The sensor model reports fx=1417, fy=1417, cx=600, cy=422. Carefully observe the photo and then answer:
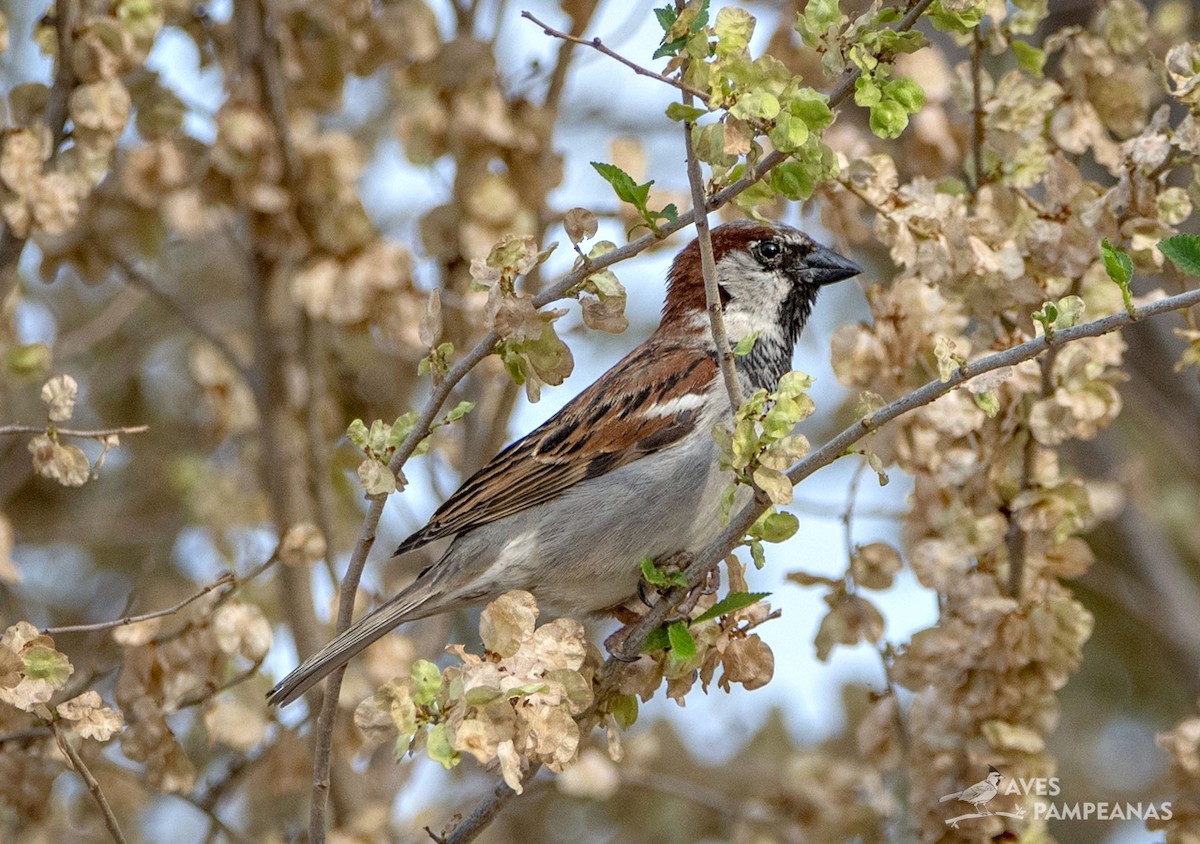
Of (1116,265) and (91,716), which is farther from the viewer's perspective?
(91,716)

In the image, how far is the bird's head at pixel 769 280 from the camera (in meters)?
3.41

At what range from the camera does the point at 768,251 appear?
11.4 feet

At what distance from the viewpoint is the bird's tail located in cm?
262

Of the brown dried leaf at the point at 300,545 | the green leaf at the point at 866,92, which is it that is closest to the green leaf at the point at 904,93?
the green leaf at the point at 866,92

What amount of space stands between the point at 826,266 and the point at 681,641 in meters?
1.45

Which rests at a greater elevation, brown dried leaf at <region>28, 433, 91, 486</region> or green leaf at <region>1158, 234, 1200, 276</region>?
brown dried leaf at <region>28, 433, 91, 486</region>

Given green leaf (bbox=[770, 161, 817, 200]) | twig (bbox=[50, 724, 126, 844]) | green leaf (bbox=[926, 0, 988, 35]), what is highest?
green leaf (bbox=[926, 0, 988, 35])

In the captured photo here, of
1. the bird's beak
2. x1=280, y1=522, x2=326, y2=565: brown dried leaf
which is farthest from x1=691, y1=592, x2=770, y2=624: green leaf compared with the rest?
the bird's beak

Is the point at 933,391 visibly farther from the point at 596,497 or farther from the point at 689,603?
the point at 596,497

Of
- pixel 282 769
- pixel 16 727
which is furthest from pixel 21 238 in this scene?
pixel 282 769

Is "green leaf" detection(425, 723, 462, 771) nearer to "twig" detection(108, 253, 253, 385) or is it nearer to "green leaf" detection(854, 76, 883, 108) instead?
"green leaf" detection(854, 76, 883, 108)

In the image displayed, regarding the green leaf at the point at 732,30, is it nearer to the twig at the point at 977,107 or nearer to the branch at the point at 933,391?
the branch at the point at 933,391

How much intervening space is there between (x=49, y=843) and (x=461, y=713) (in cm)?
233

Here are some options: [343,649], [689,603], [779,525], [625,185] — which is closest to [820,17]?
[625,185]
